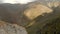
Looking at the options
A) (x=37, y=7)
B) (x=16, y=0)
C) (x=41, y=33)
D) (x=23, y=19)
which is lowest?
(x=41, y=33)

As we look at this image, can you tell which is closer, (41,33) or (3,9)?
(41,33)

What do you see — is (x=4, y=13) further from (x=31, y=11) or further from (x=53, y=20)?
(x=53, y=20)

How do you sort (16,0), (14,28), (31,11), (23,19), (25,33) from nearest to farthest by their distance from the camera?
1. (14,28)
2. (25,33)
3. (23,19)
4. (31,11)
5. (16,0)

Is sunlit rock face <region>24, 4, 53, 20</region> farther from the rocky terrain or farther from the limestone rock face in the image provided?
the limestone rock face

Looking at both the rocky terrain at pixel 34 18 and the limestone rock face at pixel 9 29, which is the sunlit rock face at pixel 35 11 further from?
the limestone rock face at pixel 9 29

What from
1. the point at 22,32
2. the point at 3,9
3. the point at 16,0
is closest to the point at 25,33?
the point at 22,32

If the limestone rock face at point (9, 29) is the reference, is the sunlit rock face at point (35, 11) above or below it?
above

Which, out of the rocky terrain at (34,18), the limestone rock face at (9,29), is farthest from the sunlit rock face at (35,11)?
the limestone rock face at (9,29)

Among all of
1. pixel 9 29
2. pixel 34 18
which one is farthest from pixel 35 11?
pixel 9 29
